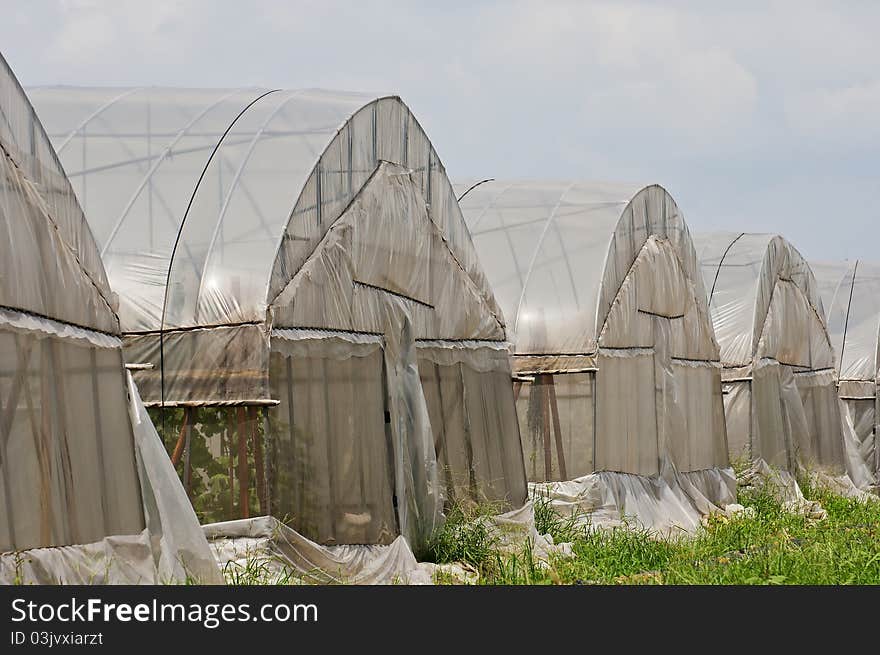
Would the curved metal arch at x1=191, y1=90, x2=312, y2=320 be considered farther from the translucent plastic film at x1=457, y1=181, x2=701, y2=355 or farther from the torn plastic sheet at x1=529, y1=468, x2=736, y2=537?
the torn plastic sheet at x1=529, y1=468, x2=736, y2=537

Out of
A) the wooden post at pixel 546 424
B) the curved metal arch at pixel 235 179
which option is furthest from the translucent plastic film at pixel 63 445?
the wooden post at pixel 546 424

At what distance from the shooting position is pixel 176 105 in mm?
10609

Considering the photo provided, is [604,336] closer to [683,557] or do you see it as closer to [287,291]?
[683,557]

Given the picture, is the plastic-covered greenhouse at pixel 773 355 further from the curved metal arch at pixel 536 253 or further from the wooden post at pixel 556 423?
the wooden post at pixel 556 423

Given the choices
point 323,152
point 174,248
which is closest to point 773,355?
point 323,152

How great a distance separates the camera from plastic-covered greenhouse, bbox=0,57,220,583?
5.62 metres

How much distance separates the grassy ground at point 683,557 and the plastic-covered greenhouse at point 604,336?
90 cm

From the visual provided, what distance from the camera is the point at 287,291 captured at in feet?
27.6

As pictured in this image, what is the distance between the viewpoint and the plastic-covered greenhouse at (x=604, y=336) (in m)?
13.4

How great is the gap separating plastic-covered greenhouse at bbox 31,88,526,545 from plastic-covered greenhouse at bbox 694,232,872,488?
8278mm

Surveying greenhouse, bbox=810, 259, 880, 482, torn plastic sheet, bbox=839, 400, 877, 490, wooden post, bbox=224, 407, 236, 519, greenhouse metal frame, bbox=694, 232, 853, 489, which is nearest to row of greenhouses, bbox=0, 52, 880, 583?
wooden post, bbox=224, 407, 236, 519

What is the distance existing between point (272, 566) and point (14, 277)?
2996mm

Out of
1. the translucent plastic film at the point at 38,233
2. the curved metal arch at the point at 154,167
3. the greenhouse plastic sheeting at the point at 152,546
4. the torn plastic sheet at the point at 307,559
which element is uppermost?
the curved metal arch at the point at 154,167

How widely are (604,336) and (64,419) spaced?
8.45m
